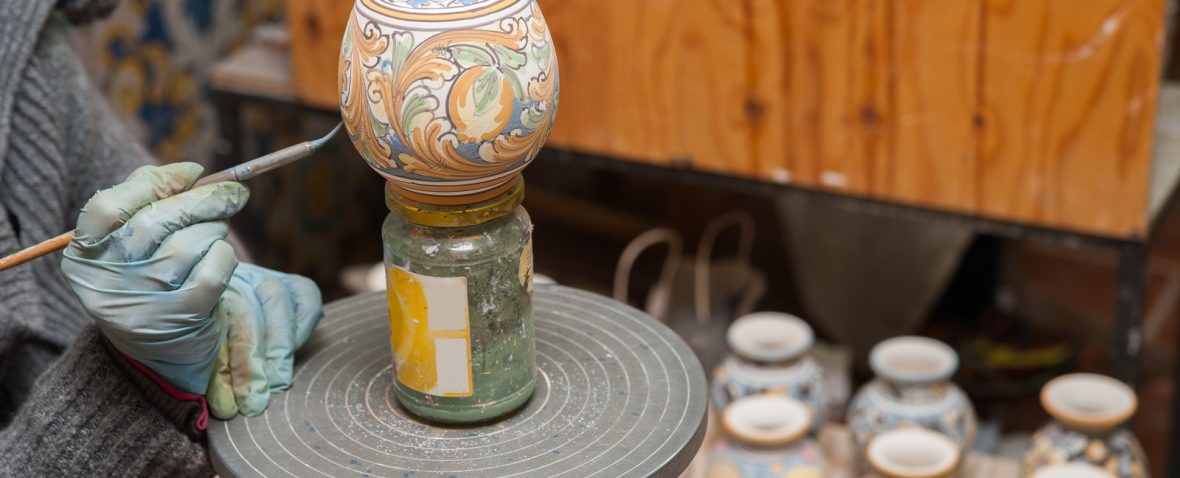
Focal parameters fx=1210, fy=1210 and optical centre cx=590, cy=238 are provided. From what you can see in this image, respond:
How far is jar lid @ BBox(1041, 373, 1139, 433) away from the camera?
1561 millimetres

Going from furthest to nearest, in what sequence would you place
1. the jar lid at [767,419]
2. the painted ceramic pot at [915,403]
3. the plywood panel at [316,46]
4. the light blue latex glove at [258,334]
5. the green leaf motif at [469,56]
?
the plywood panel at [316,46] → the painted ceramic pot at [915,403] → the jar lid at [767,419] → the light blue latex glove at [258,334] → the green leaf motif at [469,56]

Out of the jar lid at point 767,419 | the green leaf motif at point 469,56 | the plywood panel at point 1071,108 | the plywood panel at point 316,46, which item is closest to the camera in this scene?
the green leaf motif at point 469,56

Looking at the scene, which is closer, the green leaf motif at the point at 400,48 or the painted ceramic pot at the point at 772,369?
the green leaf motif at the point at 400,48

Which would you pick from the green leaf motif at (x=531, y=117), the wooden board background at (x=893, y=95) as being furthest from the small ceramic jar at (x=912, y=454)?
the green leaf motif at (x=531, y=117)

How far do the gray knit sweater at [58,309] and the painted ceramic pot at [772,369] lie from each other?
2.94 feet

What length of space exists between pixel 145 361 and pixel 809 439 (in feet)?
3.43

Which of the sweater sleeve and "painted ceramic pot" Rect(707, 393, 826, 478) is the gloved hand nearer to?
the sweater sleeve

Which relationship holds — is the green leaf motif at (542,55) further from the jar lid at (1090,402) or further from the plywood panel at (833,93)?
the jar lid at (1090,402)

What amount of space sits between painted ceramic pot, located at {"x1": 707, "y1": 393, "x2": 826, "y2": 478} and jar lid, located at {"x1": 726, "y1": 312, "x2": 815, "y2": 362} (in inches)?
5.1

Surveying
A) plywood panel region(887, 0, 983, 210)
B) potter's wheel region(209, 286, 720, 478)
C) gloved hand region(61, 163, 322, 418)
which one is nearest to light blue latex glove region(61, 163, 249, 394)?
gloved hand region(61, 163, 322, 418)

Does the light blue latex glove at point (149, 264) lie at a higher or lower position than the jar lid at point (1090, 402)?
higher

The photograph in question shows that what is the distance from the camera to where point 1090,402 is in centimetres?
163

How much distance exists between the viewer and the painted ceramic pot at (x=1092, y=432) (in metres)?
1.57

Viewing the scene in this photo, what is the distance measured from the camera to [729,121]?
5.60 ft
